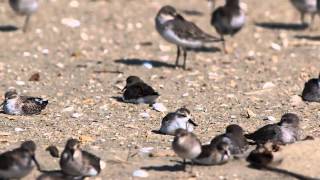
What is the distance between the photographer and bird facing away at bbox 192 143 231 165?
964 centimetres

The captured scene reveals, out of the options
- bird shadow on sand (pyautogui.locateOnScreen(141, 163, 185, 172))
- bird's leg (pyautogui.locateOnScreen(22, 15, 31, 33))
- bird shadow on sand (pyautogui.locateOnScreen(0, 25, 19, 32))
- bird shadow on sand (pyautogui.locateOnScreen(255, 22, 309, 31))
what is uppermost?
bird shadow on sand (pyautogui.locateOnScreen(255, 22, 309, 31))

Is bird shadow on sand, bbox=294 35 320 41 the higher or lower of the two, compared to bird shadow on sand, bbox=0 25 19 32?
higher

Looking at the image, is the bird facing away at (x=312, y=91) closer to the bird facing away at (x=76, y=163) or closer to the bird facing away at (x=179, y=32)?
the bird facing away at (x=179, y=32)

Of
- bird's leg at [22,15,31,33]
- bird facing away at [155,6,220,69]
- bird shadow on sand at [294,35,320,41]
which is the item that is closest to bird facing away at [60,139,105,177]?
bird facing away at [155,6,220,69]

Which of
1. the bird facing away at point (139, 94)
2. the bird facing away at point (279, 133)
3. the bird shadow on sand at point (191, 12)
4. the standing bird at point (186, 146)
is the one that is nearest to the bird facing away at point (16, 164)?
the standing bird at point (186, 146)

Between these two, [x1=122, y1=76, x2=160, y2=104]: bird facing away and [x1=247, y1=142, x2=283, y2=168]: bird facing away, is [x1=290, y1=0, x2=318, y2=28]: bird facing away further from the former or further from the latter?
[x1=247, y1=142, x2=283, y2=168]: bird facing away

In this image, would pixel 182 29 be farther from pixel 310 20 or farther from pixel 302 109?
pixel 310 20

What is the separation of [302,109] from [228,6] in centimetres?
510

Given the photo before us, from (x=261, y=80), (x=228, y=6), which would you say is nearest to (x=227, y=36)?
(x=228, y=6)

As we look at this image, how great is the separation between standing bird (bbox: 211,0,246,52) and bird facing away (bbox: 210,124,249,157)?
690 centimetres

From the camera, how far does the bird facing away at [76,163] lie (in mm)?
9195

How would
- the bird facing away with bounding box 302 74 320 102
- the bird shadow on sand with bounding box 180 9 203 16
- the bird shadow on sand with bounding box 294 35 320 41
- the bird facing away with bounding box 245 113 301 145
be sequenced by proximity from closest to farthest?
the bird facing away with bounding box 245 113 301 145
the bird facing away with bounding box 302 74 320 102
the bird shadow on sand with bounding box 294 35 320 41
the bird shadow on sand with bounding box 180 9 203 16

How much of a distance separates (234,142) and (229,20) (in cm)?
746

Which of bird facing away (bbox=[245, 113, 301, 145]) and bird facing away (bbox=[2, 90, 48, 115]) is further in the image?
bird facing away (bbox=[2, 90, 48, 115])
